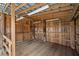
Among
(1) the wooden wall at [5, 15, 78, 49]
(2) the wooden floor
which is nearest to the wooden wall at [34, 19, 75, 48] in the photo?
(1) the wooden wall at [5, 15, 78, 49]

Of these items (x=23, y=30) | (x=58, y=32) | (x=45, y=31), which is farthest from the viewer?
(x=23, y=30)

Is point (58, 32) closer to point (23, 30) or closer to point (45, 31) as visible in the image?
point (45, 31)

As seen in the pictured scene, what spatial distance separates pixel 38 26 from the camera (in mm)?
11055

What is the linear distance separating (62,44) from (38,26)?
336 cm

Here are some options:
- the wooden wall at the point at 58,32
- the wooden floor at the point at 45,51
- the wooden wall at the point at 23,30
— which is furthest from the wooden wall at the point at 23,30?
the wooden floor at the point at 45,51

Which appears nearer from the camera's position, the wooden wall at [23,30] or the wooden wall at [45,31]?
the wooden wall at [45,31]

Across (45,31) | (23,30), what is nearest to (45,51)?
(45,31)

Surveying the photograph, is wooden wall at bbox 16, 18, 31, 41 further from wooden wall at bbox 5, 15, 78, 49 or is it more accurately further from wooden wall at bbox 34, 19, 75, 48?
wooden wall at bbox 34, 19, 75, 48

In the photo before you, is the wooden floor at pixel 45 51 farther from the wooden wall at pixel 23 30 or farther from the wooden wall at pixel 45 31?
the wooden wall at pixel 23 30

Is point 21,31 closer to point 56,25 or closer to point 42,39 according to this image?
point 42,39

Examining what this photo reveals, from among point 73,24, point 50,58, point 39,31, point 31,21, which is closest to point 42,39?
point 39,31

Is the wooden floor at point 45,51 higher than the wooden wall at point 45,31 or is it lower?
lower

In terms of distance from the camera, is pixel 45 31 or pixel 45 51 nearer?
pixel 45 51

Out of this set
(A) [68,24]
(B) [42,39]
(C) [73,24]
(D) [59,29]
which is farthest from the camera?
(B) [42,39]
